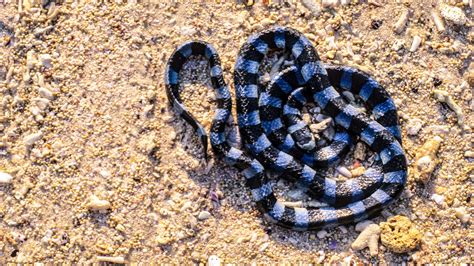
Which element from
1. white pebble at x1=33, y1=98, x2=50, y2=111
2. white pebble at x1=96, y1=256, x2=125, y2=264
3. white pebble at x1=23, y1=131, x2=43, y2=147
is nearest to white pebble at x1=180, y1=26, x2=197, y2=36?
white pebble at x1=33, y1=98, x2=50, y2=111

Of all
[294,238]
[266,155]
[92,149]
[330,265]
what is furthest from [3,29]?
[330,265]

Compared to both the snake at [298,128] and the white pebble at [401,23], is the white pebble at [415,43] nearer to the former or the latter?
the white pebble at [401,23]

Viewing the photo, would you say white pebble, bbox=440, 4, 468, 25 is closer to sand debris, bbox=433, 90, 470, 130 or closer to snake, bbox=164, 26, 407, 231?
sand debris, bbox=433, 90, 470, 130

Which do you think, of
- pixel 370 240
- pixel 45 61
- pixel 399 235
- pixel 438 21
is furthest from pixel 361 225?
pixel 45 61

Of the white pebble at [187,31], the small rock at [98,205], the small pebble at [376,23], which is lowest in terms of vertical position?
the small rock at [98,205]

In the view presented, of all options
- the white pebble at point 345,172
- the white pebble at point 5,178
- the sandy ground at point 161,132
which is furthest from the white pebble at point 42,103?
the white pebble at point 345,172

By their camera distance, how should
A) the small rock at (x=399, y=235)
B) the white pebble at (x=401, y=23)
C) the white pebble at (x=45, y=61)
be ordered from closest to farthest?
the small rock at (x=399, y=235), the white pebble at (x=45, y=61), the white pebble at (x=401, y=23)

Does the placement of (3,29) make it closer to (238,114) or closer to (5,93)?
(5,93)
